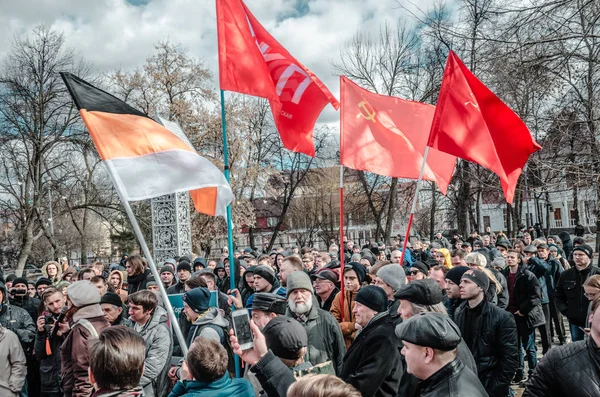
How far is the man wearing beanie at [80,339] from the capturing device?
436 cm

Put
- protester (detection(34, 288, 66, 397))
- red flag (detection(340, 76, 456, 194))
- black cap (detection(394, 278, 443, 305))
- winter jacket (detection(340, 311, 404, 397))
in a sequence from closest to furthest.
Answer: winter jacket (detection(340, 311, 404, 397))
black cap (detection(394, 278, 443, 305))
protester (detection(34, 288, 66, 397))
red flag (detection(340, 76, 456, 194))

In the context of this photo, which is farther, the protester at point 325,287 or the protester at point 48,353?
the protester at point 325,287

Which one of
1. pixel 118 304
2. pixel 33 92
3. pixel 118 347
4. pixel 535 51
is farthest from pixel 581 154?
pixel 33 92

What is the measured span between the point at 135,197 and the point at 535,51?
290 inches

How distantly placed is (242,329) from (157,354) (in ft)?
6.15

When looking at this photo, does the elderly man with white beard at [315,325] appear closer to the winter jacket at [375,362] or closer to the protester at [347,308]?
the protester at [347,308]

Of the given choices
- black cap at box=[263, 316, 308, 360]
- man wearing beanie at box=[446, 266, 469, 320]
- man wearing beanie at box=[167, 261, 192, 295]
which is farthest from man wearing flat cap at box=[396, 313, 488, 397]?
man wearing beanie at box=[167, 261, 192, 295]

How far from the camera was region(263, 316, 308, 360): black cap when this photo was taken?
3248 millimetres

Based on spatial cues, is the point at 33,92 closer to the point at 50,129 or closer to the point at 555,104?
the point at 50,129

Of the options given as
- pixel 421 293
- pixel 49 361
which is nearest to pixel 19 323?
pixel 49 361

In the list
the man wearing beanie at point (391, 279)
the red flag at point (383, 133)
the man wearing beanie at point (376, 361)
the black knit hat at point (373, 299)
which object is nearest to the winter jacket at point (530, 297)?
the red flag at point (383, 133)

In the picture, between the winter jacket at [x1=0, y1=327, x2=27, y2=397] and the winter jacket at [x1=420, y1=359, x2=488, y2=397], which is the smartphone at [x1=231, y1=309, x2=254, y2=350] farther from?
the winter jacket at [x1=0, y1=327, x2=27, y2=397]

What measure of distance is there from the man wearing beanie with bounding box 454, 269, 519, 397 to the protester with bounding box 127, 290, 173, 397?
9.16ft

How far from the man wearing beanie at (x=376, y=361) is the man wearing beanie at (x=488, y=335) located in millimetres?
1516
